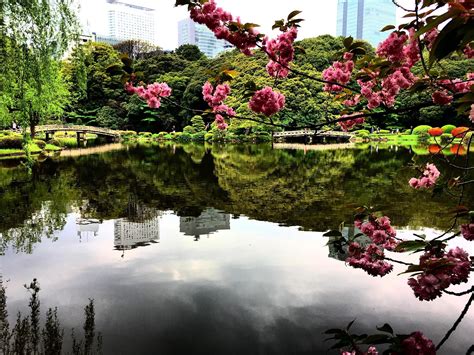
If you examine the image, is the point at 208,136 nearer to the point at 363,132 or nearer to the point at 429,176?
the point at 363,132

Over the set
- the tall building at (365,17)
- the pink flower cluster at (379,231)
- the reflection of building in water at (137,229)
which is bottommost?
the reflection of building in water at (137,229)

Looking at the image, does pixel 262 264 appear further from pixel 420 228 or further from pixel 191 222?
pixel 420 228

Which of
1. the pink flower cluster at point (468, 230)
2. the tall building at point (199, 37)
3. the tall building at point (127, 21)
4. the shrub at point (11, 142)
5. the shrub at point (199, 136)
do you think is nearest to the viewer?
the pink flower cluster at point (468, 230)

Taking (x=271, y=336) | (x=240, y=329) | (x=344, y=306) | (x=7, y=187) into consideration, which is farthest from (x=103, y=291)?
(x=7, y=187)

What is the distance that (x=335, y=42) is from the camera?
4025 cm

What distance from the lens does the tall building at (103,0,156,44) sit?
16575 centimetres

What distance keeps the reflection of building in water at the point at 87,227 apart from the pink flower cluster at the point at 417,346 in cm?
620

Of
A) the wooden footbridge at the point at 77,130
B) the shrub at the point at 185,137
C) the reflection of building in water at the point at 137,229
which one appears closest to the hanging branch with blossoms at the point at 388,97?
the reflection of building in water at the point at 137,229

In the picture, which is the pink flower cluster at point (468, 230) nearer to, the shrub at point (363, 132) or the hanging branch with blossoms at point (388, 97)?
the hanging branch with blossoms at point (388, 97)

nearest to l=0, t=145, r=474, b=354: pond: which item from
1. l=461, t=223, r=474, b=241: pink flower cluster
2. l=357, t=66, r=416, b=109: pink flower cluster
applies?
l=461, t=223, r=474, b=241: pink flower cluster

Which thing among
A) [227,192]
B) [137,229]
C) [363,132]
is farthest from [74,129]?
[137,229]

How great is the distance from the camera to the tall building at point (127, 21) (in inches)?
6526

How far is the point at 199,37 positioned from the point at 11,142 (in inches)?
6624

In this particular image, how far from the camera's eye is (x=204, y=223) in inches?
304
